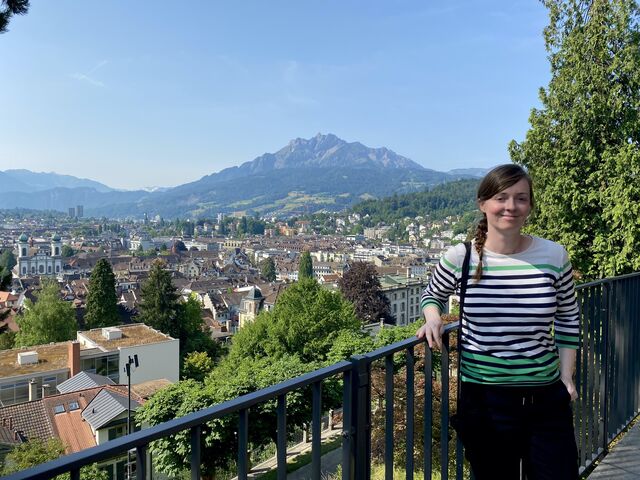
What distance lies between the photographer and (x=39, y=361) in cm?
2223

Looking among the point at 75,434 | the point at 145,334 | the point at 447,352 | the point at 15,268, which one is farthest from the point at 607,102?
the point at 15,268

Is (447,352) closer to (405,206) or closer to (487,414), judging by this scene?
(487,414)

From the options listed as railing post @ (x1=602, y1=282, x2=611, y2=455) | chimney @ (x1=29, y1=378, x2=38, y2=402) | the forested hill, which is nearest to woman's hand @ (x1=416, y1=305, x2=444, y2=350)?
railing post @ (x1=602, y1=282, x2=611, y2=455)

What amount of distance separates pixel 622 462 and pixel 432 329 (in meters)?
2.20

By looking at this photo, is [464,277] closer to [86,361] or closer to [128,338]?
[86,361]

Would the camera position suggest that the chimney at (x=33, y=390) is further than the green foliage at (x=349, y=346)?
Yes

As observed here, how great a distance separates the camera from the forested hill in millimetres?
173125

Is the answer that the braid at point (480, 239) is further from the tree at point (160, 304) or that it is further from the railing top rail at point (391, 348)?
the tree at point (160, 304)

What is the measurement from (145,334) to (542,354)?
83.5 feet

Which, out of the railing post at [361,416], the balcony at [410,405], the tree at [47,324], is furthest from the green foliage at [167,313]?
the railing post at [361,416]

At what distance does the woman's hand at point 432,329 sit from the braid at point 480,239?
0.19 m

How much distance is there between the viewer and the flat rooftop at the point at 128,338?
24.0 meters

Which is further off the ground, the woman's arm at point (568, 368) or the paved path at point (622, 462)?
the woman's arm at point (568, 368)

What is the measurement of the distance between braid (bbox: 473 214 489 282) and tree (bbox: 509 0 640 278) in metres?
5.69
